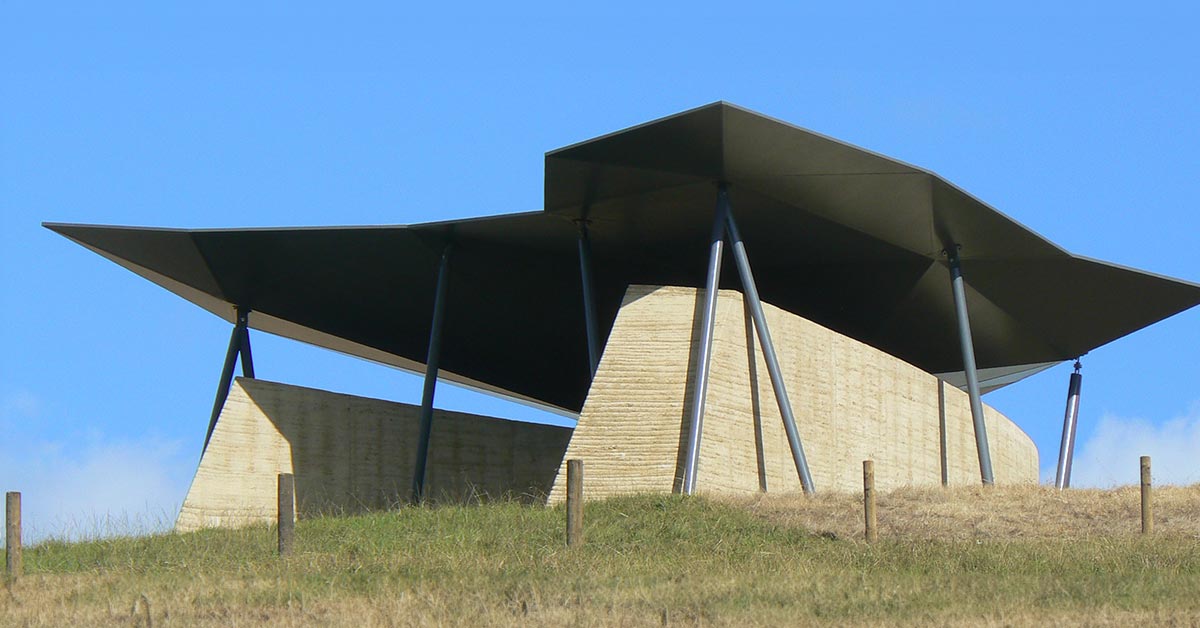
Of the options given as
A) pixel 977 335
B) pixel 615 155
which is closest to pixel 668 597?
pixel 615 155

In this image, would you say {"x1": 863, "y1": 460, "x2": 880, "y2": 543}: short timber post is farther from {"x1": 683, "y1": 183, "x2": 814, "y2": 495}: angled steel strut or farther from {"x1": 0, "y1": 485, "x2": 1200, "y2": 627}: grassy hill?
{"x1": 683, "y1": 183, "x2": 814, "y2": 495}: angled steel strut

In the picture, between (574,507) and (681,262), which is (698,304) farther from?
(574,507)

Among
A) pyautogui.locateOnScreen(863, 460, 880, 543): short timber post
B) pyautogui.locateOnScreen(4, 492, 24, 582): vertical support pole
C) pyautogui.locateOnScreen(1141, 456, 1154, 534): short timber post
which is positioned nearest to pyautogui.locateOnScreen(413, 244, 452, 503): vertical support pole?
pyautogui.locateOnScreen(4, 492, 24, 582): vertical support pole

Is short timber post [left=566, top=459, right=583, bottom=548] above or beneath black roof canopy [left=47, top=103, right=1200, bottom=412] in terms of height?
beneath

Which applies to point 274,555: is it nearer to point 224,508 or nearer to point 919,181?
point 224,508

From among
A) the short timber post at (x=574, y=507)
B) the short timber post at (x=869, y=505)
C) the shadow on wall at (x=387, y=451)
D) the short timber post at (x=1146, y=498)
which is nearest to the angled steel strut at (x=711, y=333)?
the shadow on wall at (x=387, y=451)

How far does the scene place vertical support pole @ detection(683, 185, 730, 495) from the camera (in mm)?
24078

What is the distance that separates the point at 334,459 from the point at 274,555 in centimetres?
1110

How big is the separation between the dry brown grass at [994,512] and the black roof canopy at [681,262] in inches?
214

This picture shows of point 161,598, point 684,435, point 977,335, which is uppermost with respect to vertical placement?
point 977,335

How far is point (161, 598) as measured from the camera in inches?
622

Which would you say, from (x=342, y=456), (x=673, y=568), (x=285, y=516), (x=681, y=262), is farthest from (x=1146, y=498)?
(x=342, y=456)

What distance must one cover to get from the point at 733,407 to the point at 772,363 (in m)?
0.96

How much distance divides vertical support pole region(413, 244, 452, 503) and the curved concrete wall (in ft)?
17.8
